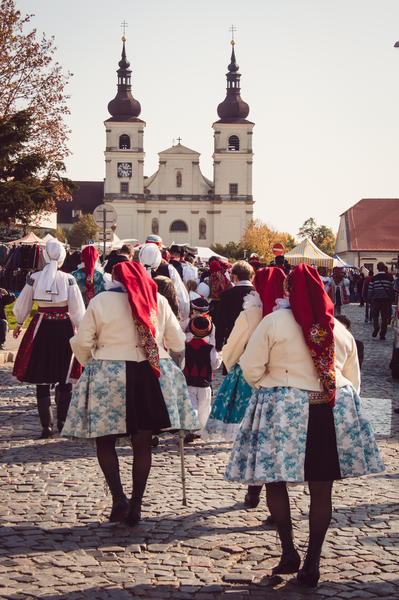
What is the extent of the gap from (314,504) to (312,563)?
305 mm

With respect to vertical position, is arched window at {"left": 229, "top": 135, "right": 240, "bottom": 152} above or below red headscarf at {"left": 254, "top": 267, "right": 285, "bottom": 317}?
above

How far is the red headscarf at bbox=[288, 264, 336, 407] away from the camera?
3.91 meters

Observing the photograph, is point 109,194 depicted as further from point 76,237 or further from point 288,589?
point 288,589

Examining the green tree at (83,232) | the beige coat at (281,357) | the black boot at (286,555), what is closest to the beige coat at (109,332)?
the beige coat at (281,357)

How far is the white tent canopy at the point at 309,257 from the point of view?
35.0 m

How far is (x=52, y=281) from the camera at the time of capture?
24.1 ft

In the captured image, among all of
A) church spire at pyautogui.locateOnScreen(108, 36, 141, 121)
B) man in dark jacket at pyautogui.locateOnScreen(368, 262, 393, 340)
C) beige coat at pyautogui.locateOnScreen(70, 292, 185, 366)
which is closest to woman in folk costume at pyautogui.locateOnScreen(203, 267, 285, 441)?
beige coat at pyautogui.locateOnScreen(70, 292, 185, 366)

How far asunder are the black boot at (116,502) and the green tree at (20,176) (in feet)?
77.4

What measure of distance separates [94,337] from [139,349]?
31 cm

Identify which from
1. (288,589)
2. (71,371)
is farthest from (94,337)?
(71,371)

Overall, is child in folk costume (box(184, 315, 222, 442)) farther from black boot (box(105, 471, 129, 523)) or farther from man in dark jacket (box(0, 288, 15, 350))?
man in dark jacket (box(0, 288, 15, 350))

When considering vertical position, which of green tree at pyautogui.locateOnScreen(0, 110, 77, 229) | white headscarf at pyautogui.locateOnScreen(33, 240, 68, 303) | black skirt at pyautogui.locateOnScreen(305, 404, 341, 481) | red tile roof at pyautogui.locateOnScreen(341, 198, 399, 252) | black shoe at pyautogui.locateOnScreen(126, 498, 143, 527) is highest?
red tile roof at pyautogui.locateOnScreen(341, 198, 399, 252)

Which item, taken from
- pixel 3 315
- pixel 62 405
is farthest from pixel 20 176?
pixel 62 405

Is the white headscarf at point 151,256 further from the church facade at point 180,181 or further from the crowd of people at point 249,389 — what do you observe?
the church facade at point 180,181
